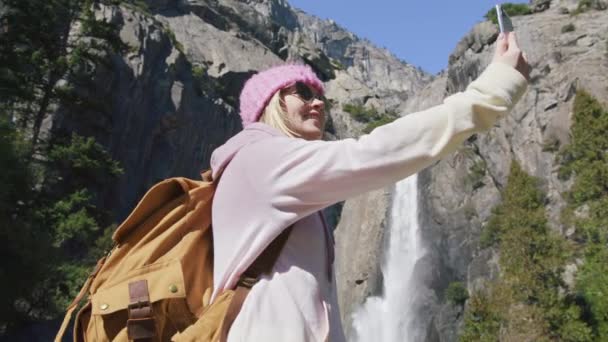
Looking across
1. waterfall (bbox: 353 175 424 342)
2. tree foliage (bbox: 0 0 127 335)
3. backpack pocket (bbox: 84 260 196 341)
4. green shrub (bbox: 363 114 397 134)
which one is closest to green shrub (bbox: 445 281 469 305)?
waterfall (bbox: 353 175 424 342)

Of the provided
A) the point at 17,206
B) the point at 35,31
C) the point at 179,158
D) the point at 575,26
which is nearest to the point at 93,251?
the point at 17,206

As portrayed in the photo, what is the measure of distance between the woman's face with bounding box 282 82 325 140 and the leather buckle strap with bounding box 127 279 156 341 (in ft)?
2.22

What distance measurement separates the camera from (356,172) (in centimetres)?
148

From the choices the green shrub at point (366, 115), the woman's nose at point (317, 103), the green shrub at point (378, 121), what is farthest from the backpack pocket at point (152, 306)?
the green shrub at point (366, 115)

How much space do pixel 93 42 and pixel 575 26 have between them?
27257mm

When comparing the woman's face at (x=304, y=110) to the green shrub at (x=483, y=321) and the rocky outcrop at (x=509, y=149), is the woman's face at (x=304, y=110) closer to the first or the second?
the green shrub at (x=483, y=321)

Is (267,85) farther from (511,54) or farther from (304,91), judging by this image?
(511,54)

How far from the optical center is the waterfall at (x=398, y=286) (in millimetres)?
33219

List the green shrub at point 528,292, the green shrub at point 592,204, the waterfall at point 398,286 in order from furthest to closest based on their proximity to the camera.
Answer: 1. the waterfall at point 398,286
2. the green shrub at point 528,292
3. the green shrub at point 592,204

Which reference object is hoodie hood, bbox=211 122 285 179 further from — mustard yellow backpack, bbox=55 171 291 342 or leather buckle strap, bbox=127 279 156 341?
leather buckle strap, bbox=127 279 156 341

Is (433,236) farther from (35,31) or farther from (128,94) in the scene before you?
(35,31)

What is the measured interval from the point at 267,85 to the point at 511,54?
780mm

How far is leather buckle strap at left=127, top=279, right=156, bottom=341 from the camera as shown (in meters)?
1.52

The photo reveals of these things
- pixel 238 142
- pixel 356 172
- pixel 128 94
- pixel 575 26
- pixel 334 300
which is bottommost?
pixel 334 300
